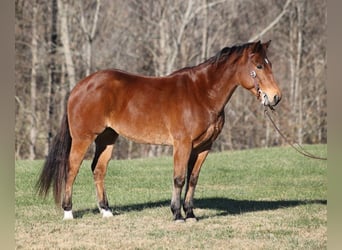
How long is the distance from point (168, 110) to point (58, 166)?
140 cm

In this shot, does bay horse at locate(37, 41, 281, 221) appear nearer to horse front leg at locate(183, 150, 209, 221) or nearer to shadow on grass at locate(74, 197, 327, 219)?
horse front leg at locate(183, 150, 209, 221)

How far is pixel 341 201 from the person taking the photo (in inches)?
94.5

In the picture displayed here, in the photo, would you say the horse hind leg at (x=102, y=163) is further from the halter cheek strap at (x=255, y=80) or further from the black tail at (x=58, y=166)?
the halter cheek strap at (x=255, y=80)

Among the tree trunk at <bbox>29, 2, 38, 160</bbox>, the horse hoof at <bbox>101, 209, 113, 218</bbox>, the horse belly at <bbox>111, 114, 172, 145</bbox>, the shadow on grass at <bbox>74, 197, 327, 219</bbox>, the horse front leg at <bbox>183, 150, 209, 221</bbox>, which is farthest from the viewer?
the tree trunk at <bbox>29, 2, 38, 160</bbox>

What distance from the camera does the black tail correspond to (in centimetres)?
614

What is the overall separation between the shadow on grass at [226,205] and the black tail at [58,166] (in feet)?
1.78

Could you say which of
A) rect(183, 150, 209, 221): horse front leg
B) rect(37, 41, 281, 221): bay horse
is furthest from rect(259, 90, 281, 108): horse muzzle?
rect(183, 150, 209, 221): horse front leg

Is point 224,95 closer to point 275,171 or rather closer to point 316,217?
point 316,217

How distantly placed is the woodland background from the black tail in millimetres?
9030

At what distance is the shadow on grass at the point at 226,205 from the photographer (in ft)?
22.6

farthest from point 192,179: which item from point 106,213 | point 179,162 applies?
point 106,213

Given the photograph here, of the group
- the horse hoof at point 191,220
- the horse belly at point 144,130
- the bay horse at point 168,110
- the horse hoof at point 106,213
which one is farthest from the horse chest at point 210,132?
the horse hoof at point 106,213

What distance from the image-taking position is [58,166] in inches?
244

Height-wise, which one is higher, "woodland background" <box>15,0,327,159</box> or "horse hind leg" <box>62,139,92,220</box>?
"woodland background" <box>15,0,327,159</box>
